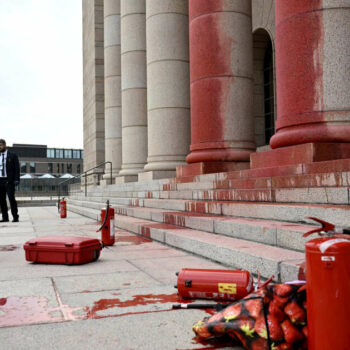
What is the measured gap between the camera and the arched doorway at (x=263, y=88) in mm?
15680

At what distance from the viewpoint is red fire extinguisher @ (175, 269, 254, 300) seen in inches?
146

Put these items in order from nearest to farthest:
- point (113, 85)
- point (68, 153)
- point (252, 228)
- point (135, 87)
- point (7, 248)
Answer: point (252, 228) → point (7, 248) → point (135, 87) → point (113, 85) → point (68, 153)

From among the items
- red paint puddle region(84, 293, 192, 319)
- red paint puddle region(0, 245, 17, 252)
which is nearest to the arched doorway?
red paint puddle region(0, 245, 17, 252)

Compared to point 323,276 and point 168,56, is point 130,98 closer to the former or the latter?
point 168,56

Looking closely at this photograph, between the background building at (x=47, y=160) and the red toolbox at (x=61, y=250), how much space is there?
318 ft

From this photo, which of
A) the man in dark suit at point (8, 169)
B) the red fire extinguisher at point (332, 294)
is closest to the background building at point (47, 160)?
the man in dark suit at point (8, 169)

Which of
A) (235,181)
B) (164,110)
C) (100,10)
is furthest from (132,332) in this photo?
(100,10)

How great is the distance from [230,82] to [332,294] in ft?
28.0

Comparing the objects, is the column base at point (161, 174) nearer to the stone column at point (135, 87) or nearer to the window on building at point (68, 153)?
the stone column at point (135, 87)

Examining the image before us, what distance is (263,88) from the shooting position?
52.0ft

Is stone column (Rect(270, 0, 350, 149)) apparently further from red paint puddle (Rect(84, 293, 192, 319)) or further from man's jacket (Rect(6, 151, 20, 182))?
man's jacket (Rect(6, 151, 20, 182))

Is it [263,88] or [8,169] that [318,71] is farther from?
[263,88]

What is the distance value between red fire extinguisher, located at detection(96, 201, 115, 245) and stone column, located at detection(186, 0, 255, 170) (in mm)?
3778

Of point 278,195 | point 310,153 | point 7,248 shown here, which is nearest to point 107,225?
Result: point 7,248
